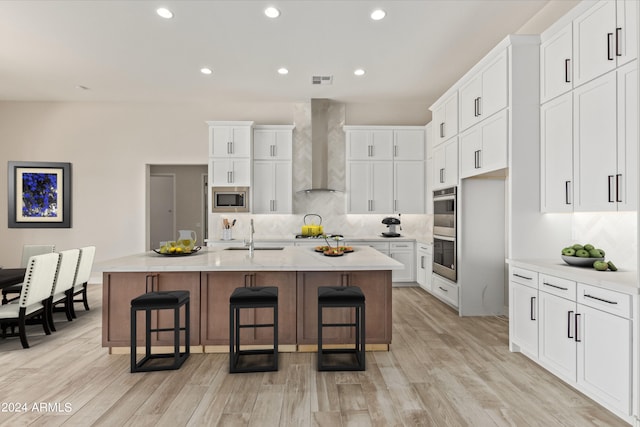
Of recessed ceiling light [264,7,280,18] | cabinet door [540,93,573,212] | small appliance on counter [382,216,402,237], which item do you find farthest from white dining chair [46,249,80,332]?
cabinet door [540,93,573,212]

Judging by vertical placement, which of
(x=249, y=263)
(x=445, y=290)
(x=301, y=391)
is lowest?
(x=301, y=391)

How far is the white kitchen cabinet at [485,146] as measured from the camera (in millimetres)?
3389

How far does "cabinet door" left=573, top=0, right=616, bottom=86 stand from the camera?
94.7 inches

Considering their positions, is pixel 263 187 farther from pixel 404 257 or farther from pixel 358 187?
pixel 404 257

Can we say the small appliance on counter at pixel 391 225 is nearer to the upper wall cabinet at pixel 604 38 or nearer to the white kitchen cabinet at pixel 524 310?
the white kitchen cabinet at pixel 524 310

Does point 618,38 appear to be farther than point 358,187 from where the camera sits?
No

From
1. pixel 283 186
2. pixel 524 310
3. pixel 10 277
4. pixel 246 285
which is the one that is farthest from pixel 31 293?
pixel 524 310

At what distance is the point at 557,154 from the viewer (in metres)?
2.98

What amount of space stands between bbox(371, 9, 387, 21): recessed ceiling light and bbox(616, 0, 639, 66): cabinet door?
1931mm

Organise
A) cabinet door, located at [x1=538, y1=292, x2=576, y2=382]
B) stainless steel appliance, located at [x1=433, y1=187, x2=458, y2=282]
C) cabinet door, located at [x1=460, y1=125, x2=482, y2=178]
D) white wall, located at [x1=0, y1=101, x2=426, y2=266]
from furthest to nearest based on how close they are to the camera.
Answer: white wall, located at [x1=0, y1=101, x2=426, y2=266] < stainless steel appliance, located at [x1=433, y1=187, x2=458, y2=282] < cabinet door, located at [x1=460, y1=125, x2=482, y2=178] < cabinet door, located at [x1=538, y1=292, x2=576, y2=382]

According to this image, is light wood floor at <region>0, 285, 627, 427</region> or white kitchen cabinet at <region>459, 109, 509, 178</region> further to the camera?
white kitchen cabinet at <region>459, 109, 509, 178</region>

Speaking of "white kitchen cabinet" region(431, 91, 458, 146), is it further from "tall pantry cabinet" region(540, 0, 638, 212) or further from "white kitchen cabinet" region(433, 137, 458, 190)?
"tall pantry cabinet" region(540, 0, 638, 212)

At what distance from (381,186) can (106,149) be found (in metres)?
5.23

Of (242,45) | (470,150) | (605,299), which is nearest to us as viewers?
(605,299)
